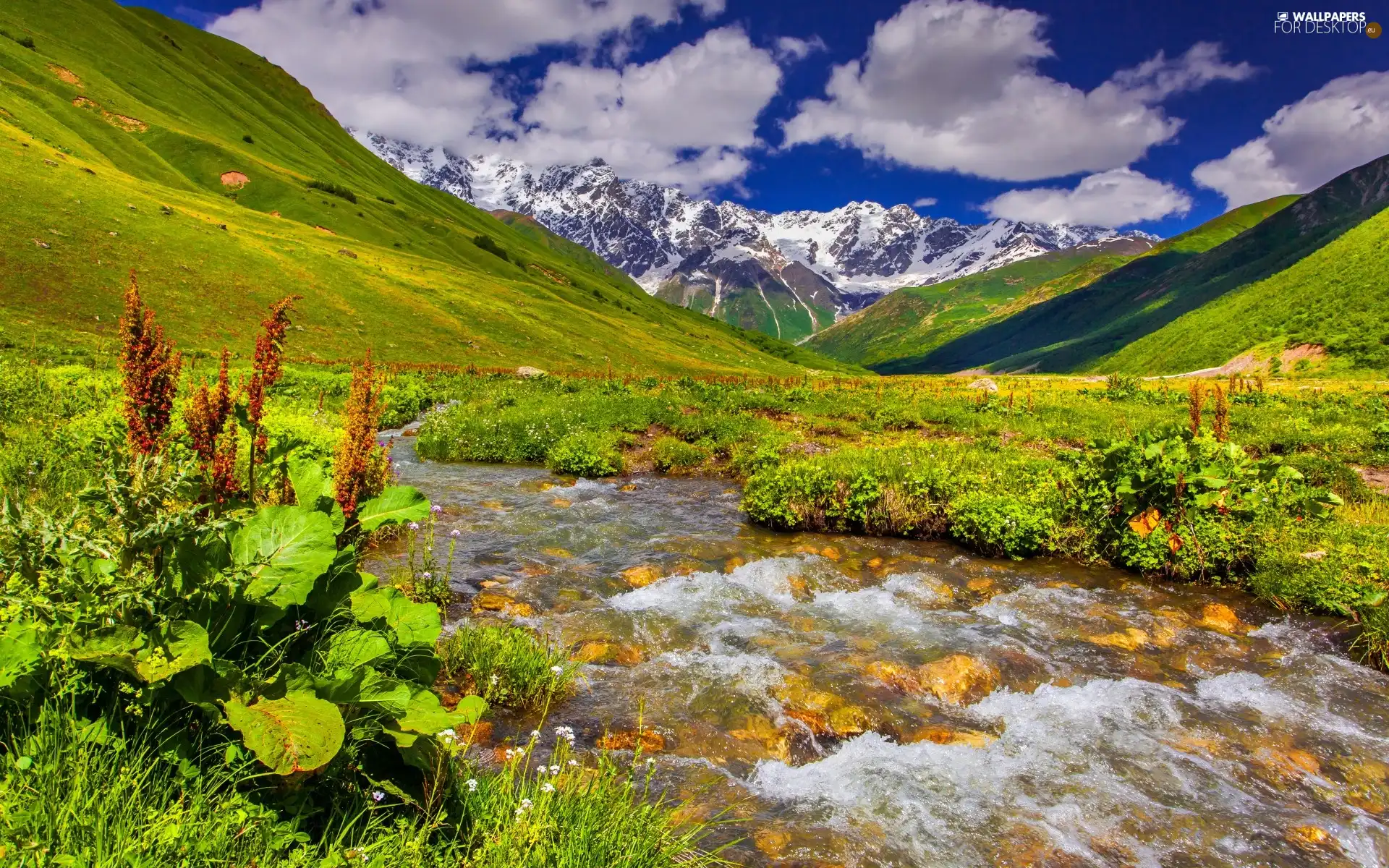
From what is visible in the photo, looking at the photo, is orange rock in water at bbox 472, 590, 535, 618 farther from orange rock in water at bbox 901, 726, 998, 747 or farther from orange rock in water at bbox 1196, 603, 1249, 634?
orange rock in water at bbox 1196, 603, 1249, 634

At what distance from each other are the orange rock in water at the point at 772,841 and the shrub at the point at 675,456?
54.0 feet

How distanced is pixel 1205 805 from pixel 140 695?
8.64 meters

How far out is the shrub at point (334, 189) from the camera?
116188 millimetres

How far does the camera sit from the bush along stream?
3.07 m

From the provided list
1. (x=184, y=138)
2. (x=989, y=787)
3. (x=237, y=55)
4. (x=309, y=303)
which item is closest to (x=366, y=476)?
(x=989, y=787)

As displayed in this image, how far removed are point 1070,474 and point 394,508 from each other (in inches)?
542

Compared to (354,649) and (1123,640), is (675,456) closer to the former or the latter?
(1123,640)

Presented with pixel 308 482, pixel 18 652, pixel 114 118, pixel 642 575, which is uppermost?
pixel 114 118

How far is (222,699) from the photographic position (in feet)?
11.5

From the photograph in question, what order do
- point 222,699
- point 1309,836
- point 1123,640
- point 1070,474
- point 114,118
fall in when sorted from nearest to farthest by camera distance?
1. point 222,699
2. point 1309,836
3. point 1123,640
4. point 1070,474
5. point 114,118

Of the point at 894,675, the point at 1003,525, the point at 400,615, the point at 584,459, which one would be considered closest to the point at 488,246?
the point at 584,459

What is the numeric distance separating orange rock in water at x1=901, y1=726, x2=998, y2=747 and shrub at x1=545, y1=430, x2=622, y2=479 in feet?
48.3

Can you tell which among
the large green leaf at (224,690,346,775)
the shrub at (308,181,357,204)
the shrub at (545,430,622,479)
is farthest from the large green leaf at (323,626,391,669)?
the shrub at (308,181,357,204)

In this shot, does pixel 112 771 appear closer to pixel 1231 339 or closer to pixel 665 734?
pixel 665 734
